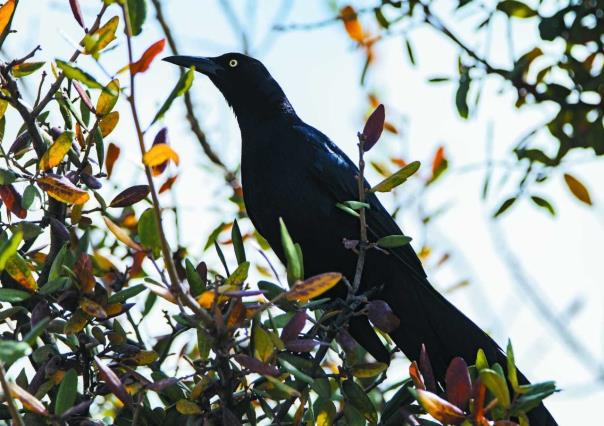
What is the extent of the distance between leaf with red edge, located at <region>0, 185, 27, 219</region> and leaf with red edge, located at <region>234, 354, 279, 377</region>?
2.94 feet

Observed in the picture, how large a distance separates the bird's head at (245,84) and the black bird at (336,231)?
30 cm

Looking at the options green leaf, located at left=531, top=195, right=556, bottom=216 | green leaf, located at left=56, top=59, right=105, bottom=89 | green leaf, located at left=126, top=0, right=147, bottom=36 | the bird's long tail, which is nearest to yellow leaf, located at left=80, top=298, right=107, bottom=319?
green leaf, located at left=56, top=59, right=105, bottom=89

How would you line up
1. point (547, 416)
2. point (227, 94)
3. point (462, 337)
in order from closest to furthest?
1. point (547, 416)
2. point (462, 337)
3. point (227, 94)

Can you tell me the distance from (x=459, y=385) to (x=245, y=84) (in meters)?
2.84

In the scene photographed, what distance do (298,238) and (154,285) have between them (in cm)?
189

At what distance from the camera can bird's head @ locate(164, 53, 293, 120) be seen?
4.77m

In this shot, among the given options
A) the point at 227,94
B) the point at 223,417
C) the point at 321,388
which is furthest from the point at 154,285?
the point at 227,94

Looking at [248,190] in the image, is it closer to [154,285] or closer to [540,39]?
[540,39]

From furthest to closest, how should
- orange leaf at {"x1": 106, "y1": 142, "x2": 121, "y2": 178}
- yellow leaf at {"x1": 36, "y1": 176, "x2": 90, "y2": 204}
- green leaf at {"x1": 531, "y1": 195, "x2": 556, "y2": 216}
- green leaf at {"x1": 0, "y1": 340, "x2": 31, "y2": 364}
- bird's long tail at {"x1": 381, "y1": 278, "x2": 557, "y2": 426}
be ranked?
green leaf at {"x1": 531, "y1": 195, "x2": 556, "y2": 216}
bird's long tail at {"x1": 381, "y1": 278, "x2": 557, "y2": 426}
orange leaf at {"x1": 106, "y1": 142, "x2": 121, "y2": 178}
yellow leaf at {"x1": 36, "y1": 176, "x2": 90, "y2": 204}
green leaf at {"x1": 0, "y1": 340, "x2": 31, "y2": 364}

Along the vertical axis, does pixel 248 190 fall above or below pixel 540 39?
below

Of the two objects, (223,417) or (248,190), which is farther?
(248,190)

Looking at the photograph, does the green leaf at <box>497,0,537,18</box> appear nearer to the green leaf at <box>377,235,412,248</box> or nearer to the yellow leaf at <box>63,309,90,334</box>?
the green leaf at <box>377,235,412,248</box>

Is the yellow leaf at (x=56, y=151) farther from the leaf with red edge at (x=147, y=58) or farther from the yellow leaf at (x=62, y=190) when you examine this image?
the leaf with red edge at (x=147, y=58)

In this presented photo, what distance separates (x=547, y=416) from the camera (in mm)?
3342
